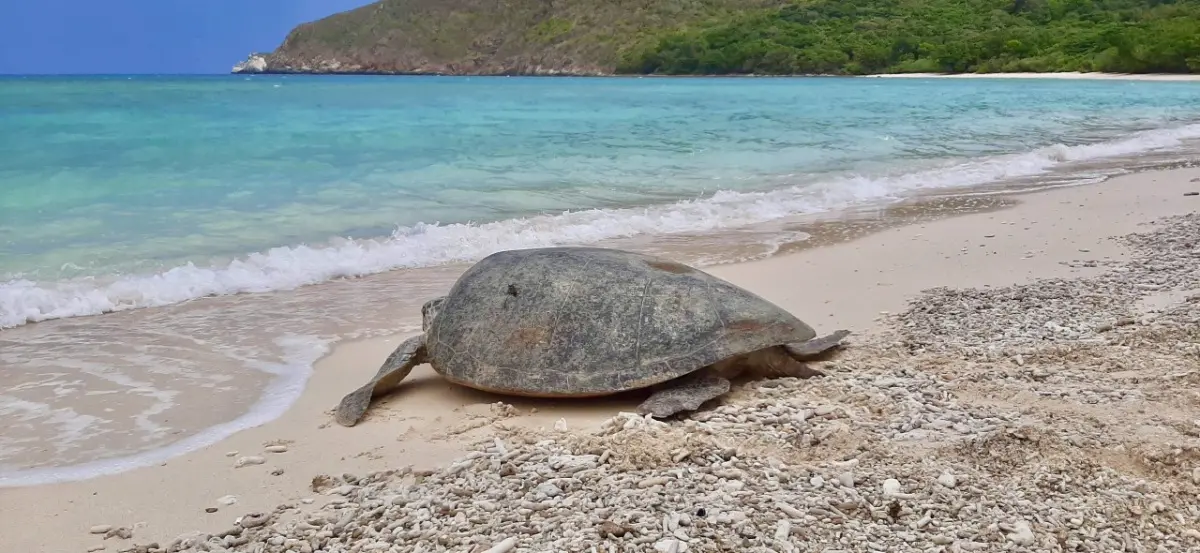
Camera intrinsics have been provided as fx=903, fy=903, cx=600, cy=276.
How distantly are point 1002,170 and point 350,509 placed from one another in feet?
44.0

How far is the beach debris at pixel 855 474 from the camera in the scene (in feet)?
9.99

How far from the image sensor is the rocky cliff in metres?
108

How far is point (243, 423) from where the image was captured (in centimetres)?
447

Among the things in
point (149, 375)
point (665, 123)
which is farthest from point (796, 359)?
point (665, 123)

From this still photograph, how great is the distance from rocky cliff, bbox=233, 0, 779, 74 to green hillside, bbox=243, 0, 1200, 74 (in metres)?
0.20

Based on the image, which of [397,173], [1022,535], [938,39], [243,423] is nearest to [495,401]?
[243,423]

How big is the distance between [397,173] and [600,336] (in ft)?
37.3

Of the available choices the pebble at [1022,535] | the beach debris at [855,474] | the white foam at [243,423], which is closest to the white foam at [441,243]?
the white foam at [243,423]

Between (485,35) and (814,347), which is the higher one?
(485,35)

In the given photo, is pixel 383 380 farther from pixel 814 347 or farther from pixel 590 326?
pixel 814 347

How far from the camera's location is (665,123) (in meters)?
26.8

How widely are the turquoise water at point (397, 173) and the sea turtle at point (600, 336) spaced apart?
3400mm

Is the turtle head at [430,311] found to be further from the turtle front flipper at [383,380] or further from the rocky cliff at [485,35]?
the rocky cliff at [485,35]

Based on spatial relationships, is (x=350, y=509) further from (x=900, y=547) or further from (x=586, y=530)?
(x=900, y=547)
